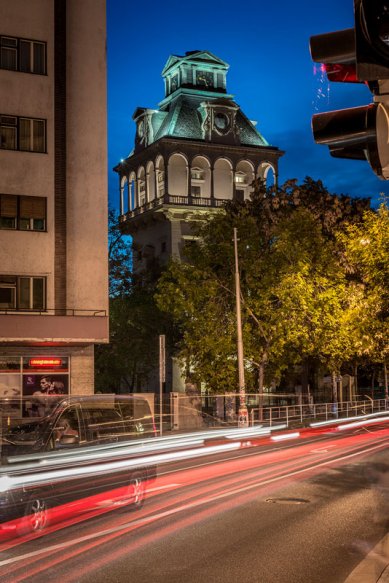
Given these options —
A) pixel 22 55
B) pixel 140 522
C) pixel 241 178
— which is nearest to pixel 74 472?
pixel 140 522

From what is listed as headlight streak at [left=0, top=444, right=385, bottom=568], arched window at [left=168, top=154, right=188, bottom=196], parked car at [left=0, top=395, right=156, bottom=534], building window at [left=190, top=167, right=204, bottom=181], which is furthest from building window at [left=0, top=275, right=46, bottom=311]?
building window at [left=190, top=167, right=204, bottom=181]

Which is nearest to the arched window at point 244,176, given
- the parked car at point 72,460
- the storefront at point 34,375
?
the storefront at point 34,375

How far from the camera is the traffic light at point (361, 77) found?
10.9 feet

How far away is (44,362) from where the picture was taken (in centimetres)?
3462

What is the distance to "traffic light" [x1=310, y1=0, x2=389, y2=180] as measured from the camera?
10.9 feet

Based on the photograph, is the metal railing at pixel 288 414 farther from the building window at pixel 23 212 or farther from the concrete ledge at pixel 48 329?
the building window at pixel 23 212

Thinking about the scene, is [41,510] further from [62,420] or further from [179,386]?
[179,386]

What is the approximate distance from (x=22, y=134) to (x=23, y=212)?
3174mm

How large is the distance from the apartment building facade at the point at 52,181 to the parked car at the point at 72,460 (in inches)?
760

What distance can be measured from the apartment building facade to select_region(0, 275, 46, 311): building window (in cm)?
4

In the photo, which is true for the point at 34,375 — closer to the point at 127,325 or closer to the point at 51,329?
the point at 51,329

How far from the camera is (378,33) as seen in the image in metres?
3.31

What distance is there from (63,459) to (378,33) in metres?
10.6

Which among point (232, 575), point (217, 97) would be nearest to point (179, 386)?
point (217, 97)
